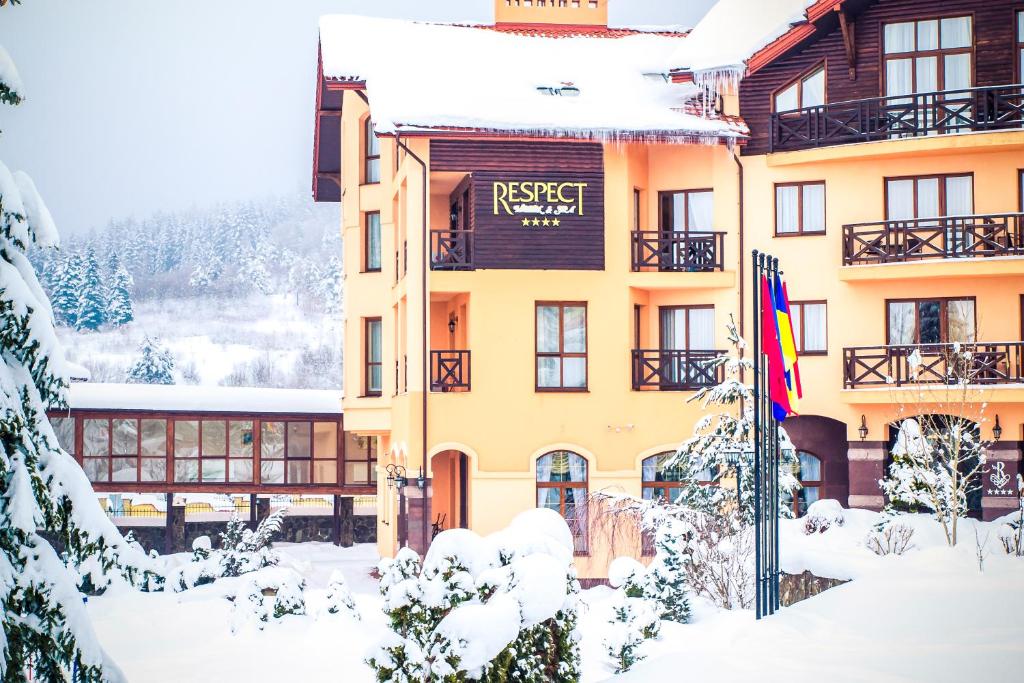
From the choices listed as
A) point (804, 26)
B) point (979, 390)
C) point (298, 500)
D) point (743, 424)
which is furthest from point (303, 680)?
point (298, 500)

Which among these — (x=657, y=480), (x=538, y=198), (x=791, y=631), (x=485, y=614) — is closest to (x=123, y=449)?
(x=538, y=198)

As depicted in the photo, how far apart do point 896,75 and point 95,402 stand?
71.5 feet

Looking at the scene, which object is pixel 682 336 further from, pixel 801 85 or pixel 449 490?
pixel 449 490

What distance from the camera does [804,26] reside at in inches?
1147

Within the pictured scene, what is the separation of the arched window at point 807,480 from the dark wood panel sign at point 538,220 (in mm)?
6061

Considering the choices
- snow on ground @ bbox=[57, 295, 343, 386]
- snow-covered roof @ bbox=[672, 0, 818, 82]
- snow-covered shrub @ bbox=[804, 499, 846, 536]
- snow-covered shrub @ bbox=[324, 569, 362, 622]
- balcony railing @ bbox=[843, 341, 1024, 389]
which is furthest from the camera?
snow on ground @ bbox=[57, 295, 343, 386]

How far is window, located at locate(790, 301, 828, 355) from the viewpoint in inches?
1171

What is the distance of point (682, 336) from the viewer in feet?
102

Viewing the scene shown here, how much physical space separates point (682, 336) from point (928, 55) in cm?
777

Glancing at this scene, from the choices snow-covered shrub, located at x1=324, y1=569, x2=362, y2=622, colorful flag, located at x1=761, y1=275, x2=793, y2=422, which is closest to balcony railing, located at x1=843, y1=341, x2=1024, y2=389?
snow-covered shrub, located at x1=324, y1=569, x2=362, y2=622

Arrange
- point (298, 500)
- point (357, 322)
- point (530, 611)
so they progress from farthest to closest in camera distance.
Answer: point (298, 500)
point (357, 322)
point (530, 611)

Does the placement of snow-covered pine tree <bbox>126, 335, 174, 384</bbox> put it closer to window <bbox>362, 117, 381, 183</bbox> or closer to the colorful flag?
window <bbox>362, 117, 381, 183</bbox>

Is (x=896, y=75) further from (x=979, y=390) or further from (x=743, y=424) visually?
(x=743, y=424)

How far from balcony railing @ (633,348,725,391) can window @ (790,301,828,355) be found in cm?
170
